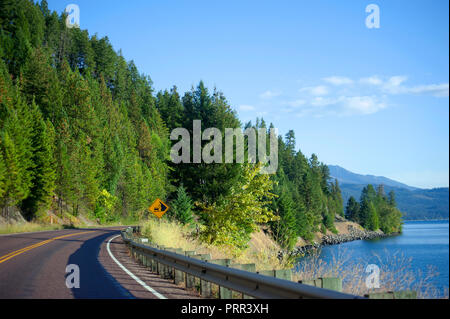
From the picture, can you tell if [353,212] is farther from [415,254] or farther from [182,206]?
[182,206]

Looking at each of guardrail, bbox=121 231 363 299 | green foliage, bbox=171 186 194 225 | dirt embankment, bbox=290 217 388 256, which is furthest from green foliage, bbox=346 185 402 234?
guardrail, bbox=121 231 363 299

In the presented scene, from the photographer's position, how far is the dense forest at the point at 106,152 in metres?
27.1

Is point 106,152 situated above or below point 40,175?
above

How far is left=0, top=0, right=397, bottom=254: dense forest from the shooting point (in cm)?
2712

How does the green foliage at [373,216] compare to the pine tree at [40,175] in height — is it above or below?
below

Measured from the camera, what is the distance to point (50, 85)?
70.2 meters

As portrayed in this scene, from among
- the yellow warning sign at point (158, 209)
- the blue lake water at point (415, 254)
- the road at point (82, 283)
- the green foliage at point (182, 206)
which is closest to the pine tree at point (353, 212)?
the blue lake water at point (415, 254)

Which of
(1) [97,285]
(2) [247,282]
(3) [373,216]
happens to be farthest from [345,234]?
(2) [247,282]

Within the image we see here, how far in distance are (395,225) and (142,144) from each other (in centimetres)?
10609

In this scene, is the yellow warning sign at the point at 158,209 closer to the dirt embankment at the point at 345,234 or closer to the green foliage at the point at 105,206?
the green foliage at the point at 105,206

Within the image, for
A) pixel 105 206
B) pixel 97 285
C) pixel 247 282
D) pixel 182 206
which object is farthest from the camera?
pixel 105 206

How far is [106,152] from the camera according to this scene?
244ft
